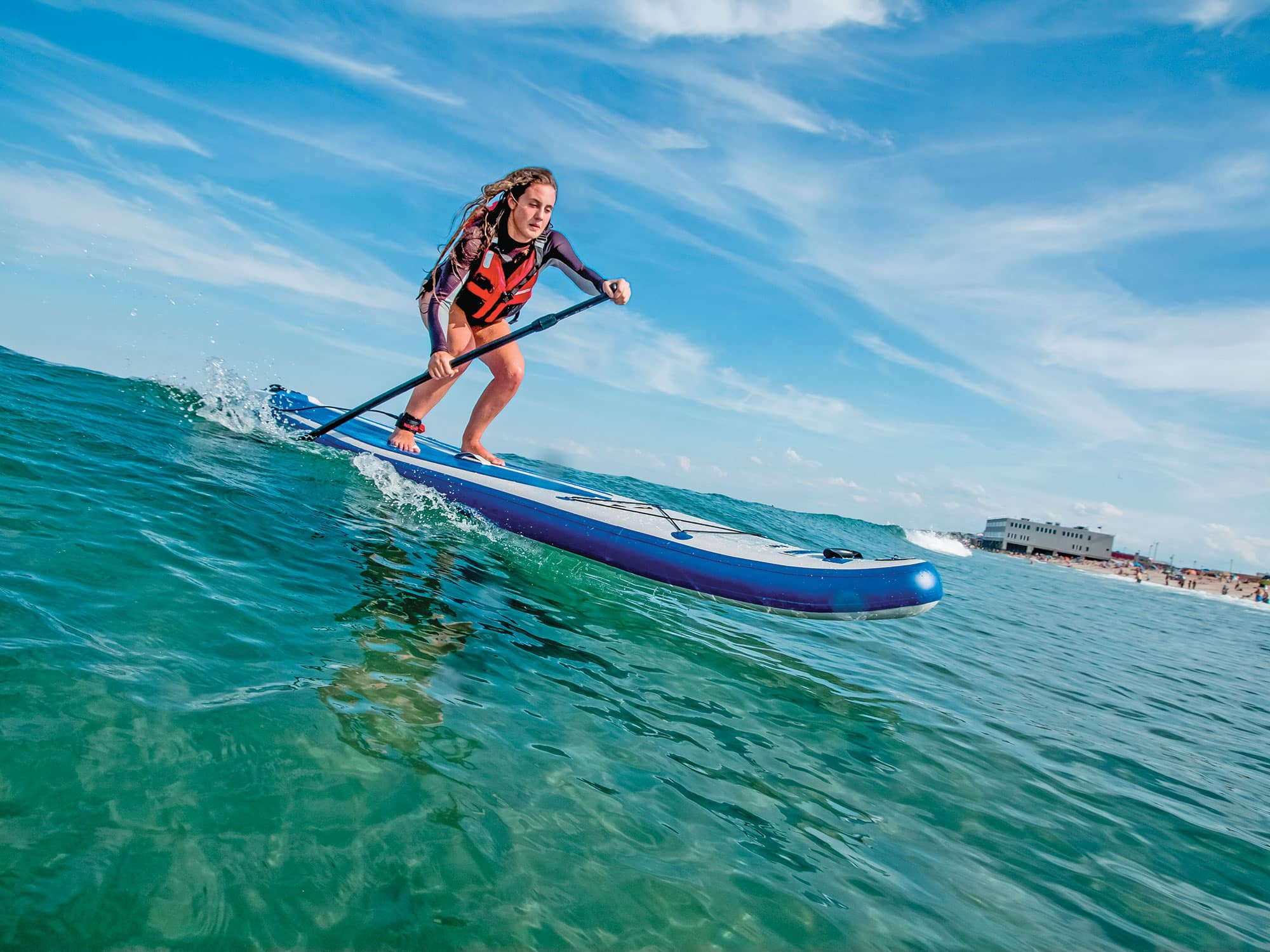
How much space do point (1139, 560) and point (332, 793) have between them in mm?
120698

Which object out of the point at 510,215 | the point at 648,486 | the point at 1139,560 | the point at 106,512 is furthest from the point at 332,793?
the point at 1139,560

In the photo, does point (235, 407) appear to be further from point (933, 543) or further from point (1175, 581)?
point (1175, 581)

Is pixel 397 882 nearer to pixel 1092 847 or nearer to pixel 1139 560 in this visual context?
pixel 1092 847

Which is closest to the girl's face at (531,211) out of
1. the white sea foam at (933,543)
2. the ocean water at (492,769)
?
the ocean water at (492,769)

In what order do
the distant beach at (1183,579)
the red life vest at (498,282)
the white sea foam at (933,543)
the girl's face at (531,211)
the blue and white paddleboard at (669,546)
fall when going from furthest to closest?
the distant beach at (1183,579) < the white sea foam at (933,543) < the red life vest at (498,282) < the girl's face at (531,211) < the blue and white paddleboard at (669,546)

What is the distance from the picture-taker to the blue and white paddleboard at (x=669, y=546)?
5.49 metres

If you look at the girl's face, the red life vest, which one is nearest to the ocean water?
the red life vest

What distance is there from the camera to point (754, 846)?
2.52 m

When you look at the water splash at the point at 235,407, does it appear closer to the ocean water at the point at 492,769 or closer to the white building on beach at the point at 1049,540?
the ocean water at the point at 492,769

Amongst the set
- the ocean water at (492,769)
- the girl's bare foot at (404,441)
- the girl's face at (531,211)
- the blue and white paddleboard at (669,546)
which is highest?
the girl's face at (531,211)

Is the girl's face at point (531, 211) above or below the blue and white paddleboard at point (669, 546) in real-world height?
above

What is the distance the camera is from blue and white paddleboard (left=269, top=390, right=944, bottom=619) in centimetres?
549

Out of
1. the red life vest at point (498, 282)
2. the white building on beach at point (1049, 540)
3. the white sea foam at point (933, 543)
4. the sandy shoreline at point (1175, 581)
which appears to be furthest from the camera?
the white building on beach at point (1049, 540)

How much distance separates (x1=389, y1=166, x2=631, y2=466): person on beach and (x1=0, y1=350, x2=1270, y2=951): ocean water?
6.41 feet
